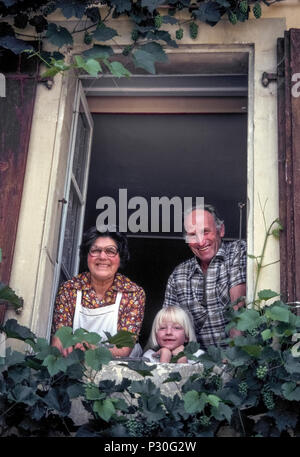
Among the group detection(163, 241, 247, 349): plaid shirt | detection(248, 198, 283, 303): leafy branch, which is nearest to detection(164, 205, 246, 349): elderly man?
detection(163, 241, 247, 349): plaid shirt

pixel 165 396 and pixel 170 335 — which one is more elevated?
pixel 170 335

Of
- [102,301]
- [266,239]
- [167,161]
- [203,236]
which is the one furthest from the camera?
[167,161]

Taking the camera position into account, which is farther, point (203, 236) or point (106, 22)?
point (203, 236)

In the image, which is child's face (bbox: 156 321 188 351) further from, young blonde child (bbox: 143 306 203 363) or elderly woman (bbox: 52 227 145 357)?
elderly woman (bbox: 52 227 145 357)

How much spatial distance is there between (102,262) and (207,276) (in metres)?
0.65

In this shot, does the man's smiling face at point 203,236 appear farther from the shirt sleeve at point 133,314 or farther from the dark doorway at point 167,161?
the dark doorway at point 167,161

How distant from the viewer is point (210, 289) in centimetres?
449

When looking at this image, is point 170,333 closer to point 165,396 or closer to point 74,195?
point 165,396

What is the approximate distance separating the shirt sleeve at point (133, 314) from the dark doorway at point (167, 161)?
77.6 inches

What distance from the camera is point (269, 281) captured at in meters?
3.76

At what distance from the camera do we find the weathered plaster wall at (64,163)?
387 centimetres

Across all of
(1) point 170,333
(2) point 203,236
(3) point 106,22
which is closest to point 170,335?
(1) point 170,333

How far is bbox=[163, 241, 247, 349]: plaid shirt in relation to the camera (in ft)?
14.3

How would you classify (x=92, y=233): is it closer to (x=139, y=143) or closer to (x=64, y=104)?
(x=64, y=104)
